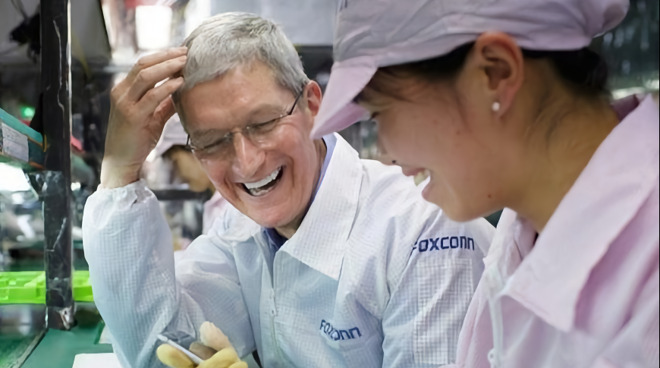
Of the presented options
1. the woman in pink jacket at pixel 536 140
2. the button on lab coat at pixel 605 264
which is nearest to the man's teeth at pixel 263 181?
the woman in pink jacket at pixel 536 140

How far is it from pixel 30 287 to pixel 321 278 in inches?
33.1

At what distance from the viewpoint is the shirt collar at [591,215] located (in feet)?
1.95

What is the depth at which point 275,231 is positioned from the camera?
1.36 meters

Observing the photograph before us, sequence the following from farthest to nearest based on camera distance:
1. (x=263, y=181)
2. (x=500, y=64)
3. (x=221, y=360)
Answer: (x=263, y=181) < (x=221, y=360) < (x=500, y=64)

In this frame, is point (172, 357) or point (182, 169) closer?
point (172, 357)

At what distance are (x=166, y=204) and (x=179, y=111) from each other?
1.89 feet

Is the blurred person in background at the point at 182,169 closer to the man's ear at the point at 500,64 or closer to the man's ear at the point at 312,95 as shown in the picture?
the man's ear at the point at 312,95

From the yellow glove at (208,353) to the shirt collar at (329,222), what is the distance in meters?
0.23

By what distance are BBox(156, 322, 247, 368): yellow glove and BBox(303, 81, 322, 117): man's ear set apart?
0.48 metres

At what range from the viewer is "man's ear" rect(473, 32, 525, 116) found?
1.97 ft

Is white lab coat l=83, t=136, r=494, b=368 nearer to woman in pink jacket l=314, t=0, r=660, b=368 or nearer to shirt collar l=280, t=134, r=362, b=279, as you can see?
shirt collar l=280, t=134, r=362, b=279

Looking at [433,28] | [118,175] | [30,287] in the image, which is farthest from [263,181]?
[30,287]

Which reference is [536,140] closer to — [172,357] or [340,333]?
[340,333]

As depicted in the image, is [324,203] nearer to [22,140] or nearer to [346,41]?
[346,41]
